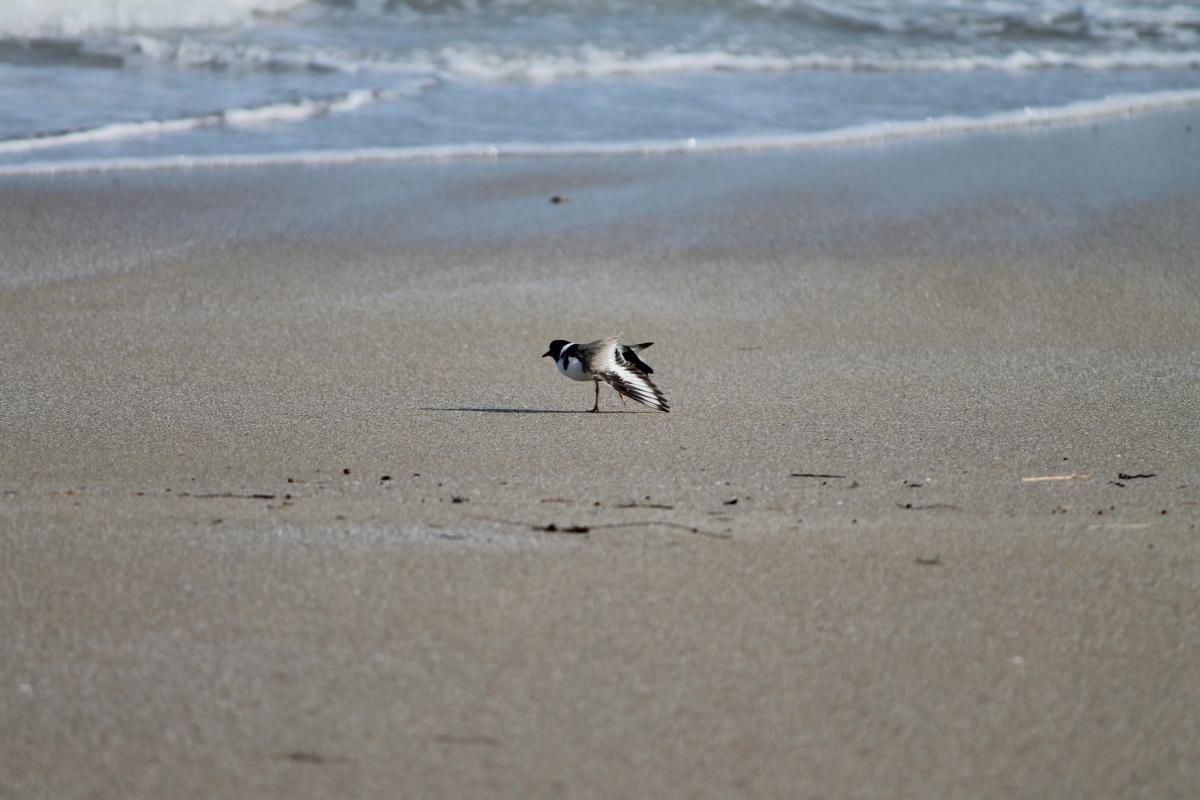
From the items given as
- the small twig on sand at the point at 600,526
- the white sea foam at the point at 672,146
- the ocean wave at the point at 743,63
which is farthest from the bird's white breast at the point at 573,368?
the ocean wave at the point at 743,63

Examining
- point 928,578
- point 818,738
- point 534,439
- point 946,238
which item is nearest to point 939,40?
point 946,238

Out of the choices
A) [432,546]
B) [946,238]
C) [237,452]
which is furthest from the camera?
[946,238]

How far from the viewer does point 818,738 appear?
10.0 feet

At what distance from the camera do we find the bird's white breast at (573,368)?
18.7ft

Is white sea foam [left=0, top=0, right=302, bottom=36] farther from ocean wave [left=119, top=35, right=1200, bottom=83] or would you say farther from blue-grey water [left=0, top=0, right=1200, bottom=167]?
ocean wave [left=119, top=35, right=1200, bottom=83]

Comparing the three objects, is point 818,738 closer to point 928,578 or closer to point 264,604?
point 928,578

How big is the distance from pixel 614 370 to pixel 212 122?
6.80 m

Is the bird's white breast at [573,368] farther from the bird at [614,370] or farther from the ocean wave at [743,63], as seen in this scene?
the ocean wave at [743,63]

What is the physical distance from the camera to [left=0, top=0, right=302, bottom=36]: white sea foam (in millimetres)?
15320

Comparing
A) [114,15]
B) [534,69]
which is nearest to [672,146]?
[534,69]

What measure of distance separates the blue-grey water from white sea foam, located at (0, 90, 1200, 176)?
170mm

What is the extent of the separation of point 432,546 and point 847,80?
1003 centimetres

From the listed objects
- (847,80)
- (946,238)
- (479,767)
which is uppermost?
(847,80)

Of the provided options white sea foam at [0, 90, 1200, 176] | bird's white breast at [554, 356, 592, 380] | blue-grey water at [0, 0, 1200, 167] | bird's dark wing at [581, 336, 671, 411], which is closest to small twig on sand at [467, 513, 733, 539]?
bird's dark wing at [581, 336, 671, 411]
